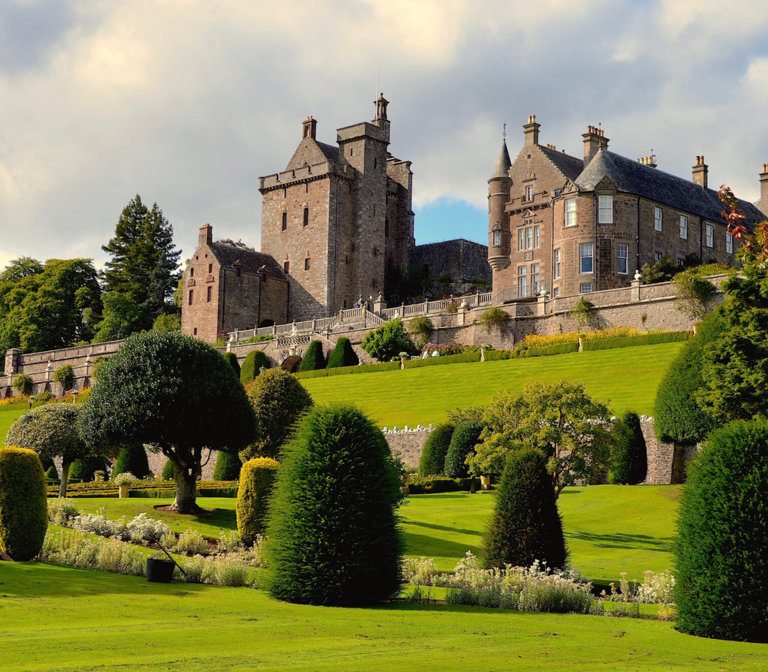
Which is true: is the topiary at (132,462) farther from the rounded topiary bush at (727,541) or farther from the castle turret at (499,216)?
the rounded topiary bush at (727,541)

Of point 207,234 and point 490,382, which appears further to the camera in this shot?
point 207,234

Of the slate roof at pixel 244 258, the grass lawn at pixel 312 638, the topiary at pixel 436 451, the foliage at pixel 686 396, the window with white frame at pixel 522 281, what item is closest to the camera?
the grass lawn at pixel 312 638

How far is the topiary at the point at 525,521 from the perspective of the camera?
16703 millimetres

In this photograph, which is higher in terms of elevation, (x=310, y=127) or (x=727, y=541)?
(x=310, y=127)

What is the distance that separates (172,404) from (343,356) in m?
31.8

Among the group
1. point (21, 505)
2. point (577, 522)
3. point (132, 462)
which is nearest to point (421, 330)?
point (132, 462)

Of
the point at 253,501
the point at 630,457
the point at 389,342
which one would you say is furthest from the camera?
the point at 389,342

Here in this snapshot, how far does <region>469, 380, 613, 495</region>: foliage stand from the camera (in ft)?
87.5

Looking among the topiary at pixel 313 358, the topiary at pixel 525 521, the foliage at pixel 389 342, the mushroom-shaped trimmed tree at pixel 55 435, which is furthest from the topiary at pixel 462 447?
the topiary at pixel 313 358

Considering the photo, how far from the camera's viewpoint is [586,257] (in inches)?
2226

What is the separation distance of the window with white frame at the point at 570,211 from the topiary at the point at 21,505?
4248cm

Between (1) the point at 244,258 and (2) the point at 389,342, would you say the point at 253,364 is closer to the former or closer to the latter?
(2) the point at 389,342

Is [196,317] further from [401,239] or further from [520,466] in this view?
[520,466]

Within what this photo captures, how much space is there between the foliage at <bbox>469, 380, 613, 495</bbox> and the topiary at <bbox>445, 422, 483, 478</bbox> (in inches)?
256
